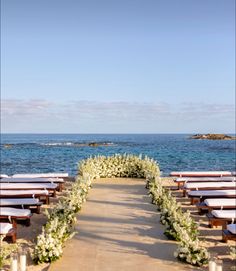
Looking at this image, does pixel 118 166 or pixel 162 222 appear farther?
pixel 118 166

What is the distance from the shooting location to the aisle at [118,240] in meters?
7.85

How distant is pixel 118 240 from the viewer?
376 inches

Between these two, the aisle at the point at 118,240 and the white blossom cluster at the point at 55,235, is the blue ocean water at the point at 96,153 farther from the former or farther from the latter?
the white blossom cluster at the point at 55,235

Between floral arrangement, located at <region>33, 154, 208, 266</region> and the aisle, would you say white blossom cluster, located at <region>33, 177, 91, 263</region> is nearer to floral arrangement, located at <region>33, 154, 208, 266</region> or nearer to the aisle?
floral arrangement, located at <region>33, 154, 208, 266</region>

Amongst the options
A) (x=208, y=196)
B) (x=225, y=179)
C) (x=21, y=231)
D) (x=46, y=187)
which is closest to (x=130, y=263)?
(x=21, y=231)

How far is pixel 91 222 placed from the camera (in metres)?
11.2

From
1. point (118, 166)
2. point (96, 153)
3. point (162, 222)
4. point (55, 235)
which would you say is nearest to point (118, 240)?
point (55, 235)

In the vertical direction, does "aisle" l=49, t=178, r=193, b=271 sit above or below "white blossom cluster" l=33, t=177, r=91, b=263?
below

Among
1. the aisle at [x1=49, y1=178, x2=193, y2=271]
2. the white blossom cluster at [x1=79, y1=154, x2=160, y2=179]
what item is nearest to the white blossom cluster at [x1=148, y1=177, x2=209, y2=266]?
the aisle at [x1=49, y1=178, x2=193, y2=271]

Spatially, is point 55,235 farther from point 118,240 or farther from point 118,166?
point 118,166

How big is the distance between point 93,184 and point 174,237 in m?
9.40

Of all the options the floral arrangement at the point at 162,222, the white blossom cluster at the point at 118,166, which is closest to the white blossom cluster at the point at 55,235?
the floral arrangement at the point at 162,222

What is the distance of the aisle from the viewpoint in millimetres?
7852

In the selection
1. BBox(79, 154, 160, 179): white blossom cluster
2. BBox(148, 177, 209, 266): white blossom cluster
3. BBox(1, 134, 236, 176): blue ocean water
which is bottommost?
BBox(1, 134, 236, 176): blue ocean water
